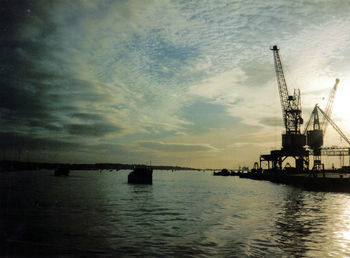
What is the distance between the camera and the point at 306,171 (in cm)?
14088

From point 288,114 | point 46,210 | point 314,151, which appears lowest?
point 46,210

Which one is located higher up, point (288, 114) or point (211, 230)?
point (288, 114)

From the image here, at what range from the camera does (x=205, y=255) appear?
55.1 ft

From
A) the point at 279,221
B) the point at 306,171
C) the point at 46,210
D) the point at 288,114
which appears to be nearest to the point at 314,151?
the point at 306,171

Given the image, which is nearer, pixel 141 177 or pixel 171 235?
pixel 171 235

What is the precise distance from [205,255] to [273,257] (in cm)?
401

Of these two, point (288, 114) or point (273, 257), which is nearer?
point (273, 257)

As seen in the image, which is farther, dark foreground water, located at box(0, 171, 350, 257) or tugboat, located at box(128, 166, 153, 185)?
tugboat, located at box(128, 166, 153, 185)

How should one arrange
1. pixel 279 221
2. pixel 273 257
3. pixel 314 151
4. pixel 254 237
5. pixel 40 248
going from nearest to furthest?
pixel 273 257
pixel 40 248
pixel 254 237
pixel 279 221
pixel 314 151

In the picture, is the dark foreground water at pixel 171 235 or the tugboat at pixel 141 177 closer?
the dark foreground water at pixel 171 235

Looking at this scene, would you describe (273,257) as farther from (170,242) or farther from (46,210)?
(46,210)

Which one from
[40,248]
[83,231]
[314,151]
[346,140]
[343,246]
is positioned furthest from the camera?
[346,140]

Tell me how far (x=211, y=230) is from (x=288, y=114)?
428ft

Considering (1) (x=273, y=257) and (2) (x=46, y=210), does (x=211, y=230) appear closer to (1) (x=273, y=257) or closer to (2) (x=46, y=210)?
(1) (x=273, y=257)
